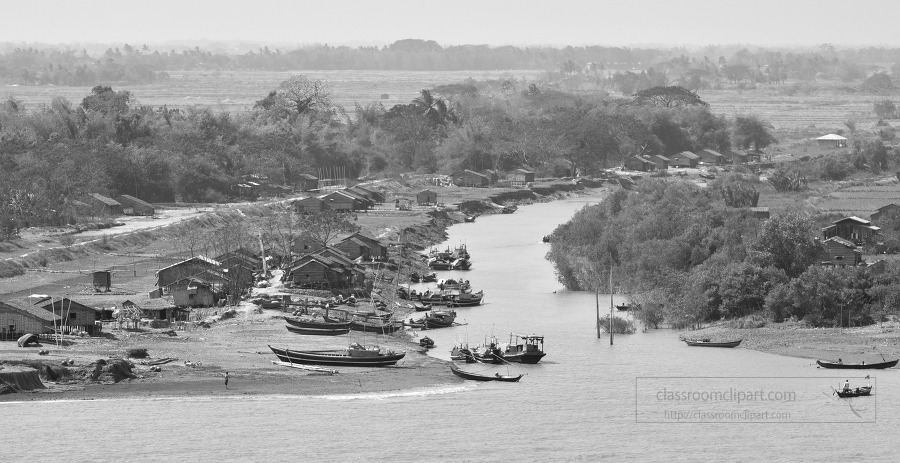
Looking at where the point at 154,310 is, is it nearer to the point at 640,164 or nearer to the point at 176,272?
the point at 176,272

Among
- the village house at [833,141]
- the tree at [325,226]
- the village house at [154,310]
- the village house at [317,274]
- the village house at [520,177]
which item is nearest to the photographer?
the village house at [154,310]

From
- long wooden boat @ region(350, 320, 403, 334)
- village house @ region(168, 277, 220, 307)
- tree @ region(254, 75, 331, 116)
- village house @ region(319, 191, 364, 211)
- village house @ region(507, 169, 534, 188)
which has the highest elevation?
tree @ region(254, 75, 331, 116)

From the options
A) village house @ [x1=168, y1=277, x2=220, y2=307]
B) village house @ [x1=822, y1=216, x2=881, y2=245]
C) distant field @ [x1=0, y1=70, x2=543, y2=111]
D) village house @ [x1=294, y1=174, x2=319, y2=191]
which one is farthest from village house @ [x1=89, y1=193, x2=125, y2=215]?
distant field @ [x1=0, y1=70, x2=543, y2=111]

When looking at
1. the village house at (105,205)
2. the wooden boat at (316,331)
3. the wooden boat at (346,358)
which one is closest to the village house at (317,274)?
the wooden boat at (316,331)

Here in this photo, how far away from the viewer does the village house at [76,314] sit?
3506cm

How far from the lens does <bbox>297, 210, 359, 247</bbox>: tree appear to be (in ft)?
166

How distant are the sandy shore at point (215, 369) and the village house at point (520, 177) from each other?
45.7 metres

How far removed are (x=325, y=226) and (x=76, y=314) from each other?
17980 millimetres

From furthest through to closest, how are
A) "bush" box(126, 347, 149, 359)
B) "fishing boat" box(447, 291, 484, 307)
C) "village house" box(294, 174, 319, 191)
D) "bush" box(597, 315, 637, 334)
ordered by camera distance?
"village house" box(294, 174, 319, 191) < "fishing boat" box(447, 291, 484, 307) < "bush" box(597, 315, 637, 334) < "bush" box(126, 347, 149, 359)

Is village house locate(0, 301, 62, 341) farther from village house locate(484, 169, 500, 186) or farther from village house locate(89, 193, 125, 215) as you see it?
village house locate(484, 169, 500, 186)

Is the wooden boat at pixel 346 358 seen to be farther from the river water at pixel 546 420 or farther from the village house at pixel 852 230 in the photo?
the village house at pixel 852 230

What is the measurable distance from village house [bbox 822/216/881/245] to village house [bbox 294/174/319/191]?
3173 centimetres

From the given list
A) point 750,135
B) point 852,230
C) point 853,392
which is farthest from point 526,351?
point 750,135

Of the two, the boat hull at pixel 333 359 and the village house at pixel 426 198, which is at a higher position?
the boat hull at pixel 333 359
